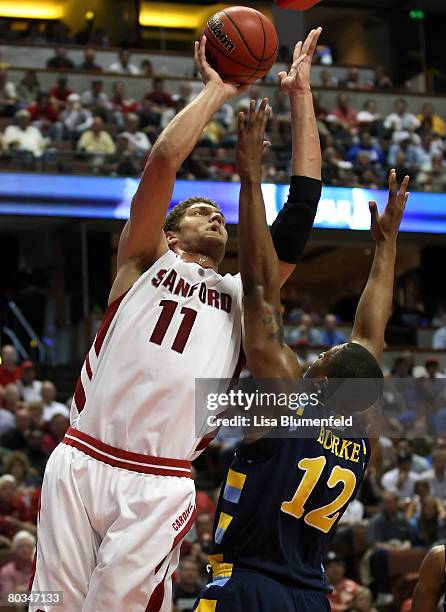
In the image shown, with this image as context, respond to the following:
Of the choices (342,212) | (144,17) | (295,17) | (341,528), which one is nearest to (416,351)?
(342,212)

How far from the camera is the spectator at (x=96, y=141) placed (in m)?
17.9

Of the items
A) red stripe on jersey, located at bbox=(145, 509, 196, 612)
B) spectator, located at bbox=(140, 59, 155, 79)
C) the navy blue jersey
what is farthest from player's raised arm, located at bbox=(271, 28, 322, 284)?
spectator, located at bbox=(140, 59, 155, 79)

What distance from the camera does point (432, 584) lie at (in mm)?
4527

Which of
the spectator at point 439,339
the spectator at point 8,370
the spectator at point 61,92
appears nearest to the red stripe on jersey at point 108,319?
the spectator at point 8,370

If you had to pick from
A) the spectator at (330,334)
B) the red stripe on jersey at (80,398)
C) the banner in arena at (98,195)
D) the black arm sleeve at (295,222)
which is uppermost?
the banner in arena at (98,195)

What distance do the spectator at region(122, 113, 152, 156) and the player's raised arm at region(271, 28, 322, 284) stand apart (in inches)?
536

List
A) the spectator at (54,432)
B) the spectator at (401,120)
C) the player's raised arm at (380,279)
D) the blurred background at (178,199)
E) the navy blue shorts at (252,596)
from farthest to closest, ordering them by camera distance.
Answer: the spectator at (401,120), the spectator at (54,432), the blurred background at (178,199), the player's raised arm at (380,279), the navy blue shorts at (252,596)

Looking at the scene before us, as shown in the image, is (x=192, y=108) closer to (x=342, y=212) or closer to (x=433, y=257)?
(x=342, y=212)

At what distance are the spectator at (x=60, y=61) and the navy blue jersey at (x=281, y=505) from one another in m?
17.8

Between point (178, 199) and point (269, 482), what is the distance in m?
13.9

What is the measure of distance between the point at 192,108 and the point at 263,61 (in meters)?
0.40

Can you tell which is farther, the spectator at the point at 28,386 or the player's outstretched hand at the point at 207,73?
the spectator at the point at 28,386

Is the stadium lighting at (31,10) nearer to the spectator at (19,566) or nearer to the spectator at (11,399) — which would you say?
the spectator at (11,399)

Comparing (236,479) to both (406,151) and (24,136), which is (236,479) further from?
(406,151)
